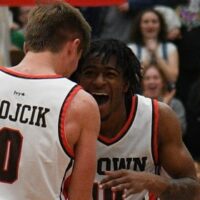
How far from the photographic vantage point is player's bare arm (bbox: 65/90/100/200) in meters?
3.70

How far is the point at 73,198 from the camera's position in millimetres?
3777

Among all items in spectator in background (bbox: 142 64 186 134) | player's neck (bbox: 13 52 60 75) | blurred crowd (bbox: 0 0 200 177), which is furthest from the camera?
blurred crowd (bbox: 0 0 200 177)

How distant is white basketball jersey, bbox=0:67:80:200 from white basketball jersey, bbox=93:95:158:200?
666 millimetres

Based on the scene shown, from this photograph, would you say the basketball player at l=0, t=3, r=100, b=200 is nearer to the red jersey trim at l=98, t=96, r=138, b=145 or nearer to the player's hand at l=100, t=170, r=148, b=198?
the player's hand at l=100, t=170, r=148, b=198

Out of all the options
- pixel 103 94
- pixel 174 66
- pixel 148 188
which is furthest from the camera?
pixel 174 66

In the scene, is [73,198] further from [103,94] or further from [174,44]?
[174,44]

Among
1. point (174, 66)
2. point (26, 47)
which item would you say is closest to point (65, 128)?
point (26, 47)

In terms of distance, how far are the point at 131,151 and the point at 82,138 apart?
76cm

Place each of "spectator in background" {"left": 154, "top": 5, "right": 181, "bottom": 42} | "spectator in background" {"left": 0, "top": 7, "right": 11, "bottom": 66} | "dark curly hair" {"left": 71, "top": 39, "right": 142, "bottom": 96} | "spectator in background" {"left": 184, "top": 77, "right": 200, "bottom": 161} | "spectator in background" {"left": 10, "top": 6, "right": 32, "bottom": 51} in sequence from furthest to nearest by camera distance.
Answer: "spectator in background" {"left": 154, "top": 5, "right": 181, "bottom": 42}
"spectator in background" {"left": 10, "top": 6, "right": 32, "bottom": 51}
"spectator in background" {"left": 184, "top": 77, "right": 200, "bottom": 161}
"spectator in background" {"left": 0, "top": 7, "right": 11, "bottom": 66}
"dark curly hair" {"left": 71, "top": 39, "right": 142, "bottom": 96}

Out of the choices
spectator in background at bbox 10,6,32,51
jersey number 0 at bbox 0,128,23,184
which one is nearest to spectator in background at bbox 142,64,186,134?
spectator in background at bbox 10,6,32,51

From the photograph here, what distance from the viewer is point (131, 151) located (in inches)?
175

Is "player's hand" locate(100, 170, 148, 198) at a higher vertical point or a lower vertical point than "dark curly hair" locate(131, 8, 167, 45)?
lower

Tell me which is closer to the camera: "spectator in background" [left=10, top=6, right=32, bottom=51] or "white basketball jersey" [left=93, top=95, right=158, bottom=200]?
"white basketball jersey" [left=93, top=95, right=158, bottom=200]

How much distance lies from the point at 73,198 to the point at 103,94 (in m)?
0.74
